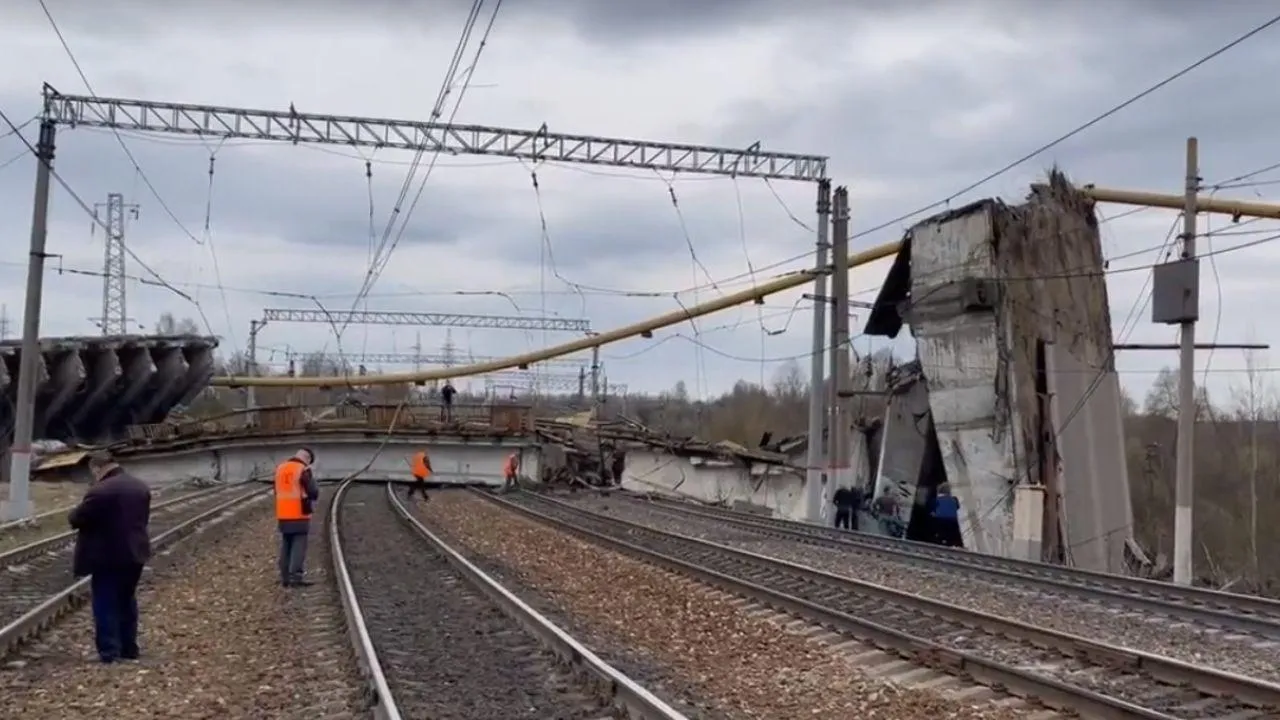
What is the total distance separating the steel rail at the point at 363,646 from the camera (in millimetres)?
8375

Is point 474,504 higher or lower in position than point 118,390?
lower

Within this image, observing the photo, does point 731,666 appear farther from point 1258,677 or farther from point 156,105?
point 156,105

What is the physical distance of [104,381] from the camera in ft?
169

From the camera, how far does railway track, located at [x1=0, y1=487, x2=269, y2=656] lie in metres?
11.8

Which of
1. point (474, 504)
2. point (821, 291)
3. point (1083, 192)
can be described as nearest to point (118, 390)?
point (474, 504)

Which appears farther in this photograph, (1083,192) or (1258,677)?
(1083,192)

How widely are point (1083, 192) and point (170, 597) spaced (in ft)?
76.8

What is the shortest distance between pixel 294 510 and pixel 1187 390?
14207 mm

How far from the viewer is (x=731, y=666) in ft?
36.1

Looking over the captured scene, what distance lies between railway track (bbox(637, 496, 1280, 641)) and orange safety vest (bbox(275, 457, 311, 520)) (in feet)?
29.6

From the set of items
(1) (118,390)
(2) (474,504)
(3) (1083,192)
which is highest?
(3) (1083,192)

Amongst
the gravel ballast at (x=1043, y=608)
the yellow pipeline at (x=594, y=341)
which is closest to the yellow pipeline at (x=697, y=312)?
the yellow pipeline at (x=594, y=341)

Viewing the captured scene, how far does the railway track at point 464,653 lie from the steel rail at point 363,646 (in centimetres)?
2

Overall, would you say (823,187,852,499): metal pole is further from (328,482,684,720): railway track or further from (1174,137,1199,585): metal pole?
(328,482,684,720): railway track
